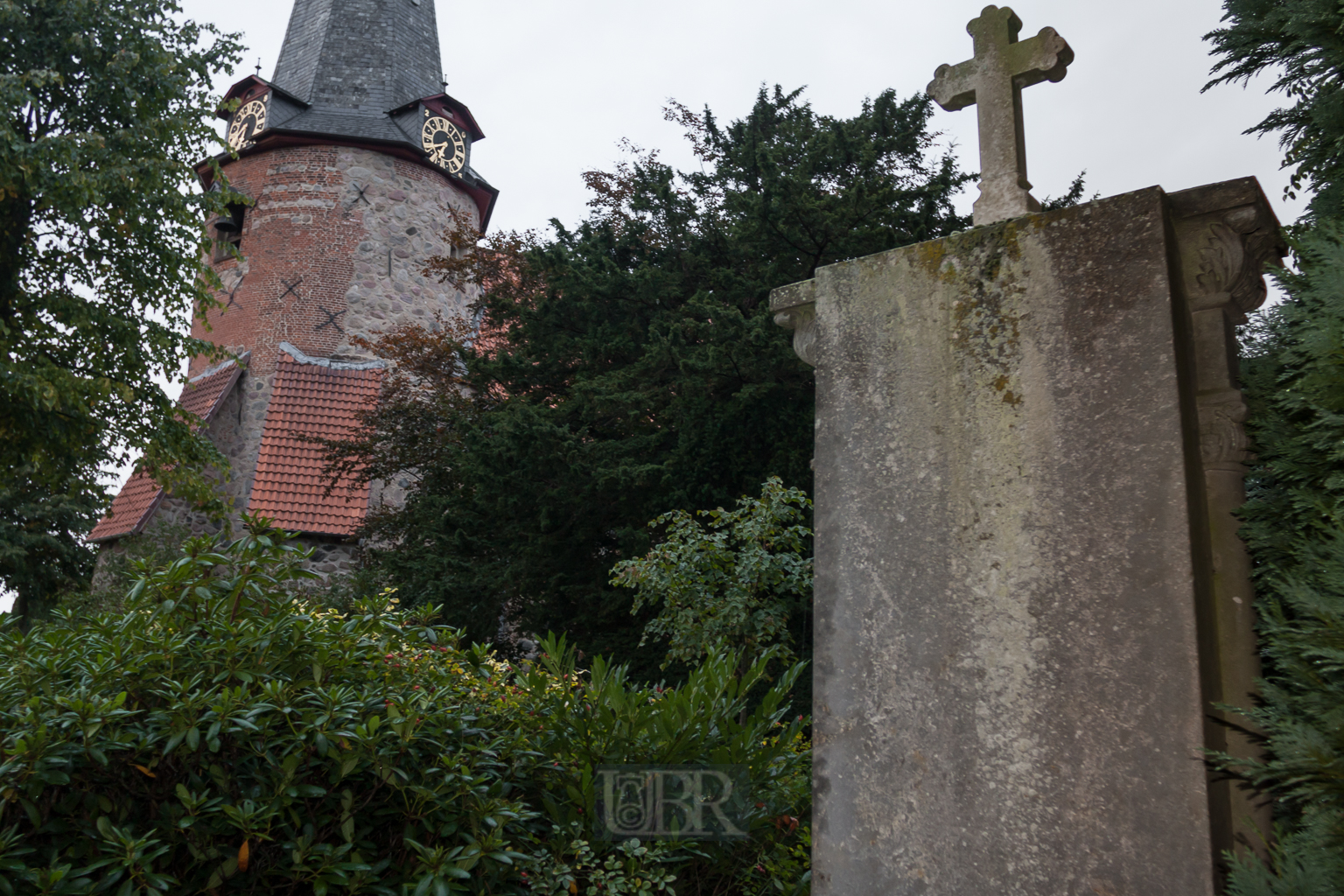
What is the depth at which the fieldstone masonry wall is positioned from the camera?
2.38 metres

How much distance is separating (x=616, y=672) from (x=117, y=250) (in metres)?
9.09

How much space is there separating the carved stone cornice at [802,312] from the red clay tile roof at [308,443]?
13.7m

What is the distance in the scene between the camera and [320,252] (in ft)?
59.7

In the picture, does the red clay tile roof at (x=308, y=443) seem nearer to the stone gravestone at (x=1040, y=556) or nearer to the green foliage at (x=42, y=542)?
the green foliage at (x=42, y=542)

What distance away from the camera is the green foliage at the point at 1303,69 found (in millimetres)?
2465

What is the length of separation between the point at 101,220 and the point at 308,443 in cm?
714

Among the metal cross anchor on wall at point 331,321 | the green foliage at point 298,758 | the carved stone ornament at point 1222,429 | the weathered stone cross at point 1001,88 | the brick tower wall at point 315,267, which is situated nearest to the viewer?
the carved stone ornament at point 1222,429

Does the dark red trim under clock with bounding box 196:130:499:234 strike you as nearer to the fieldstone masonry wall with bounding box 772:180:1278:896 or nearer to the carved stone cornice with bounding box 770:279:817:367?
the carved stone cornice with bounding box 770:279:817:367

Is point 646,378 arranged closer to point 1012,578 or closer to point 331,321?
point 1012,578

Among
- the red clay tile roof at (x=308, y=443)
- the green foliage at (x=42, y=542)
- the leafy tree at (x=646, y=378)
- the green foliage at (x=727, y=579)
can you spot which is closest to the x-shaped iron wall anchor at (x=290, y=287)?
the red clay tile roof at (x=308, y=443)

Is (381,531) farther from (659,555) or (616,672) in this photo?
(616,672)

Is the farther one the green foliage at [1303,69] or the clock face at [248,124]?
the clock face at [248,124]

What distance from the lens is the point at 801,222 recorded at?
10203 mm

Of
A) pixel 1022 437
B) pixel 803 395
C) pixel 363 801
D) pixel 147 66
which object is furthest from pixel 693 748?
pixel 147 66
